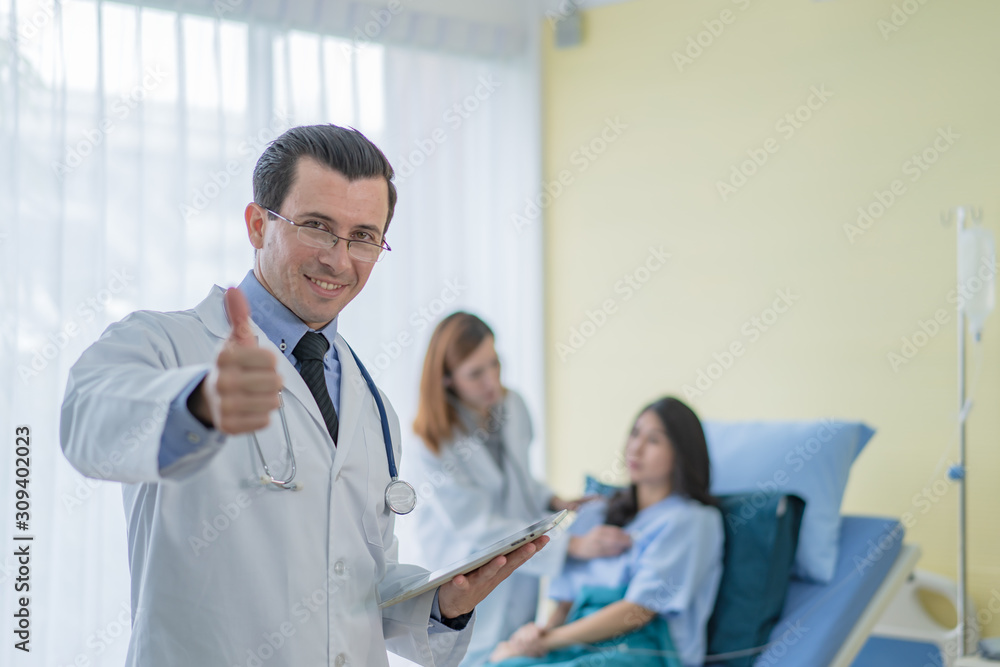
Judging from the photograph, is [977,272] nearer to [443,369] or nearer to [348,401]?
[443,369]

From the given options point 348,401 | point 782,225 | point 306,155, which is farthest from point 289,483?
point 782,225

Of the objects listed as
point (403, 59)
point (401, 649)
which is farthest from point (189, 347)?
point (403, 59)

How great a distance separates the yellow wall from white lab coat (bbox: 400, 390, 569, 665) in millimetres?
839

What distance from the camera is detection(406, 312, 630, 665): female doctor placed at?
2588 mm

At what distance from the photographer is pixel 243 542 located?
121 cm

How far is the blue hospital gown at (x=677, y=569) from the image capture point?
7.47 feet

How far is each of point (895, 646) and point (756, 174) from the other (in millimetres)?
1604

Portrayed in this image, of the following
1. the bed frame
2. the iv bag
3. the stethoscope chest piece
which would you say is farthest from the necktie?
the iv bag

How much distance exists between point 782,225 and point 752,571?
50.9 inches

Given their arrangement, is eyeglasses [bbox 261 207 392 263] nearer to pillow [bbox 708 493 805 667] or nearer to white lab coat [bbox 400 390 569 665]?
white lab coat [bbox 400 390 569 665]

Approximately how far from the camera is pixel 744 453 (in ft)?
9.15

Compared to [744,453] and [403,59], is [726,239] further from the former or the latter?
[403,59]

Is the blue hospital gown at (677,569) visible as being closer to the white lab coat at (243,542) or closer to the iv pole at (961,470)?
the iv pole at (961,470)

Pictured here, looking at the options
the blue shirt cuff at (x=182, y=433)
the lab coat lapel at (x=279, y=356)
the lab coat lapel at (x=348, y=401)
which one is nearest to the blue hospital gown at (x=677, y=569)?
the lab coat lapel at (x=348, y=401)
